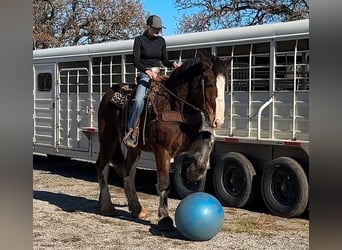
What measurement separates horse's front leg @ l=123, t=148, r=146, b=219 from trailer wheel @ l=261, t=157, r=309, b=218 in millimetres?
1772

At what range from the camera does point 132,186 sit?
307 inches

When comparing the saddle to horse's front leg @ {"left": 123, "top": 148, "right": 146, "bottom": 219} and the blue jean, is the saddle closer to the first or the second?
the blue jean

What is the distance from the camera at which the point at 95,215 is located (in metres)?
8.06

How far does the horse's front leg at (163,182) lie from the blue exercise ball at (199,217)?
0.54m

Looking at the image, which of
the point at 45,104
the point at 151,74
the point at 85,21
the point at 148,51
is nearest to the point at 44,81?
the point at 45,104

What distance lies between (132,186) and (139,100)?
141 cm

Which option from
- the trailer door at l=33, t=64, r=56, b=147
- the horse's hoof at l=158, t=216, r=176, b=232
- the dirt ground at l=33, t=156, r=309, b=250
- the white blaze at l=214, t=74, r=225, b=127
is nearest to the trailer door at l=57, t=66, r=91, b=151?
the trailer door at l=33, t=64, r=56, b=147

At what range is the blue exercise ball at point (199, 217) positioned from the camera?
6.16m

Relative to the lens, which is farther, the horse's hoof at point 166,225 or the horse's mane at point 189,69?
the horse's hoof at point 166,225

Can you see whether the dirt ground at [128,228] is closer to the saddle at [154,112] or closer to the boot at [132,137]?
the boot at [132,137]

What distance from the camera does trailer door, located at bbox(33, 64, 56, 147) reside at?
1250cm

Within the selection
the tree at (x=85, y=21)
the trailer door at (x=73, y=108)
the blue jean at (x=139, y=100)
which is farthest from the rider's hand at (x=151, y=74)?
the tree at (x=85, y=21)
